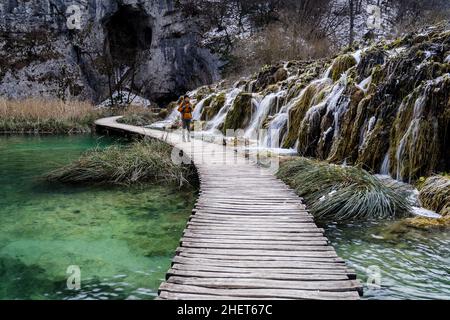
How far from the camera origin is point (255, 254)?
3764 mm

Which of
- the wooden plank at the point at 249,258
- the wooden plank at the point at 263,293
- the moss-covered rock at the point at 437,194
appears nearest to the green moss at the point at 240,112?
the moss-covered rock at the point at 437,194

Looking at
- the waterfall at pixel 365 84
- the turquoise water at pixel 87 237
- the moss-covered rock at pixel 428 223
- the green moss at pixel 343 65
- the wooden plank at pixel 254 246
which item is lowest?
the turquoise water at pixel 87 237

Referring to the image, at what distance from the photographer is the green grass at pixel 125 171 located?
27.8 feet

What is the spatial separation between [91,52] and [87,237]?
29.3 meters

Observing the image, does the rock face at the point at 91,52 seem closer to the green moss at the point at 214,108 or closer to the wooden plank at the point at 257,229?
the green moss at the point at 214,108

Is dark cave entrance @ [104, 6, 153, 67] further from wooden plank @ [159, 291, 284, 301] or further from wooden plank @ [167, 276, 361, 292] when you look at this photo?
wooden plank @ [159, 291, 284, 301]

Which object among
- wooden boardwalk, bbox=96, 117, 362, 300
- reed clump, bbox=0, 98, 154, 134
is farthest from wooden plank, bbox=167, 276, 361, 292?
reed clump, bbox=0, 98, 154, 134

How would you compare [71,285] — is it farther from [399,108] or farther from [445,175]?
[399,108]

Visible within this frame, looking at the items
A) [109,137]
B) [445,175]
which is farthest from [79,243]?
[109,137]

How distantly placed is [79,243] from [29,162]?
22.4ft

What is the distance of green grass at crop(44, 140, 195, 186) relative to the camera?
848cm

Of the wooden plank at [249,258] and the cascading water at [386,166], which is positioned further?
the cascading water at [386,166]

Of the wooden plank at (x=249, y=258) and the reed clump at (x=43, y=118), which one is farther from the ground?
the reed clump at (x=43, y=118)

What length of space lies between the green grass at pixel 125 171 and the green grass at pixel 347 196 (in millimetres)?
2821
